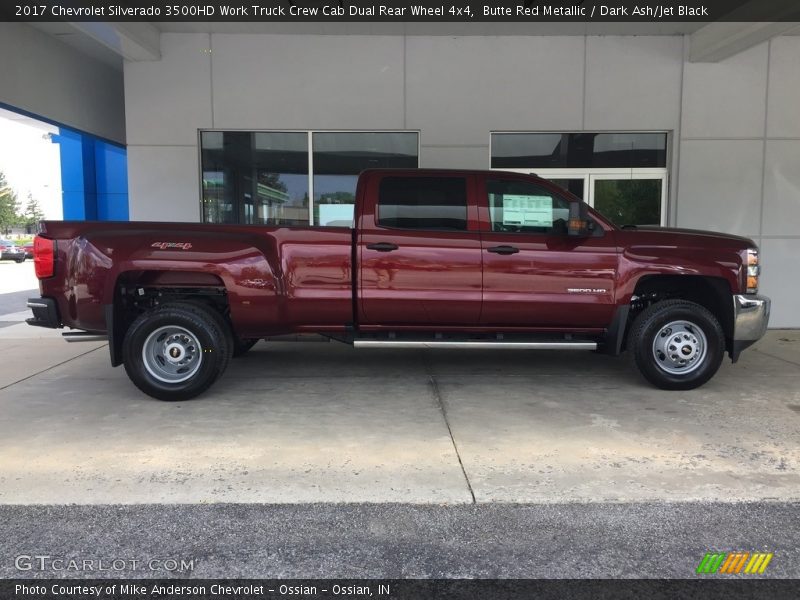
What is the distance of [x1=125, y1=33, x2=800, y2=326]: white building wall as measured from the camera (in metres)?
9.73

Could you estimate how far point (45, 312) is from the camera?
545 centimetres

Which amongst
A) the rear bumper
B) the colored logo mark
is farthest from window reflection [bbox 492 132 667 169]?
the colored logo mark

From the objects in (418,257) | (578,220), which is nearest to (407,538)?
(418,257)

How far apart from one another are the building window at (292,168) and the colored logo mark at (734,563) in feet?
25.4

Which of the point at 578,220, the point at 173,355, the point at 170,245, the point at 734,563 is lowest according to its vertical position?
the point at 734,563

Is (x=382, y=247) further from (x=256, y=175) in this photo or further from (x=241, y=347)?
(x=256, y=175)

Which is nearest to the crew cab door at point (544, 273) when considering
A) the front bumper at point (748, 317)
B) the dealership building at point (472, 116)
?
the front bumper at point (748, 317)

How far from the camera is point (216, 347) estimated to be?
217 inches

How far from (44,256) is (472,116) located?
6.72 m

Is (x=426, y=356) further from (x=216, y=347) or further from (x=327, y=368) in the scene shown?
(x=216, y=347)

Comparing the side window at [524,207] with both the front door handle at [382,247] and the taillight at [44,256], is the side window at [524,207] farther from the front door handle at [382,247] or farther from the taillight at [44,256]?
the taillight at [44,256]

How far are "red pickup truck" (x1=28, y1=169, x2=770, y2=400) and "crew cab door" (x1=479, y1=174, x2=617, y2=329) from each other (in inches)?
0.5

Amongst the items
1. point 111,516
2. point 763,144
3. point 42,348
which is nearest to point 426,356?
point 111,516

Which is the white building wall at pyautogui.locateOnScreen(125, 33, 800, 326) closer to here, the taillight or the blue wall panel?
the taillight
